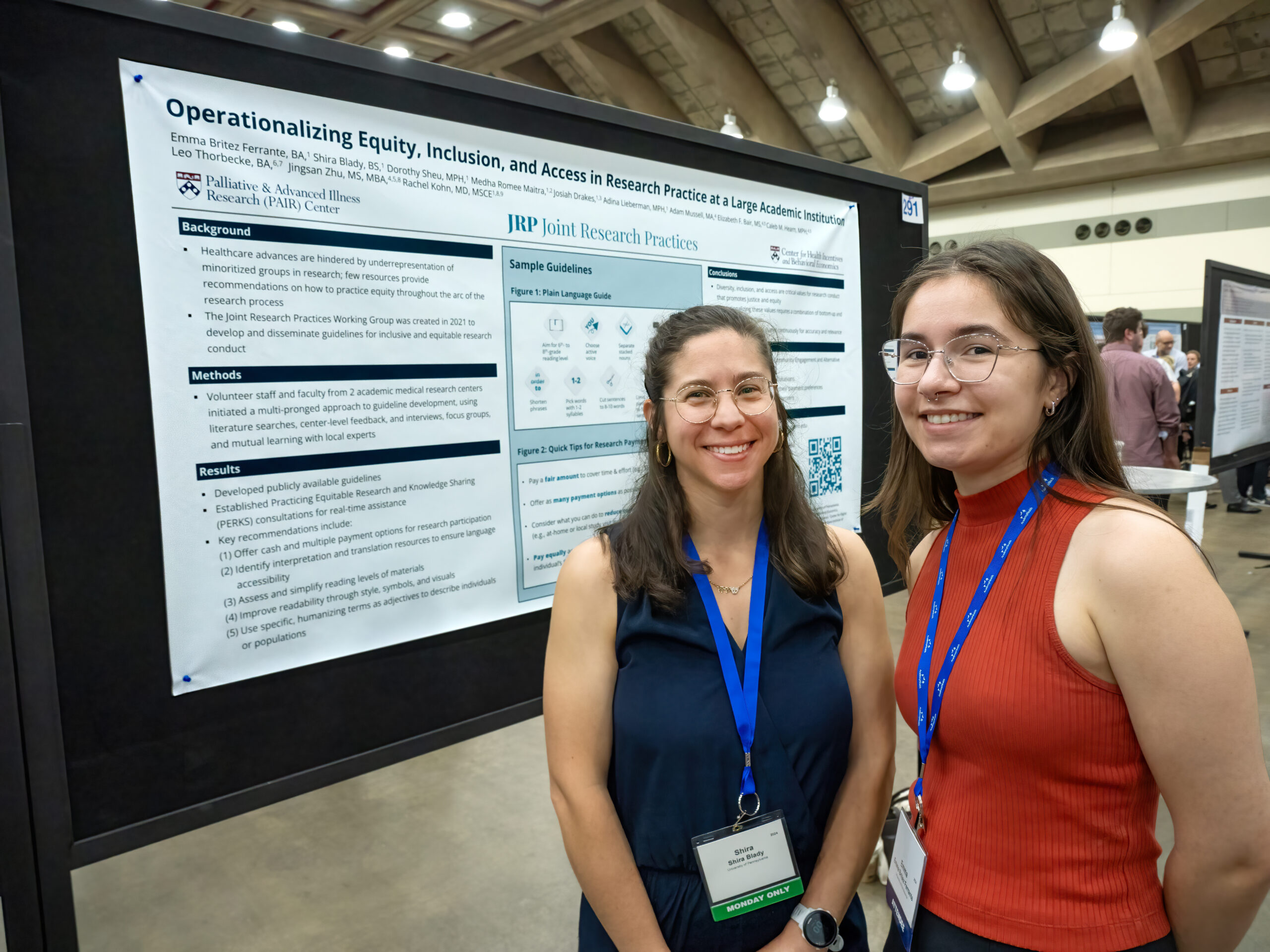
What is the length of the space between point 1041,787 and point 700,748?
1.57 ft

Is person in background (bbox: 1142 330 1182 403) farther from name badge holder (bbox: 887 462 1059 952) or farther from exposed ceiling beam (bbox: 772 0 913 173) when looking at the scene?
name badge holder (bbox: 887 462 1059 952)

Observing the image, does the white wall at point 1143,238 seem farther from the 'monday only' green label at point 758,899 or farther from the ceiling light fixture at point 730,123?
the 'monday only' green label at point 758,899

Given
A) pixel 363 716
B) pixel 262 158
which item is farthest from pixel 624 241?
pixel 363 716

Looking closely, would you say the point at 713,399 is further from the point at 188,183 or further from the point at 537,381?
the point at 188,183

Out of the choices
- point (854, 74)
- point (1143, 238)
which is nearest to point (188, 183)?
point (854, 74)

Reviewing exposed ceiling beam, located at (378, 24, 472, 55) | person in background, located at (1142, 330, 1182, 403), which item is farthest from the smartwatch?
exposed ceiling beam, located at (378, 24, 472, 55)

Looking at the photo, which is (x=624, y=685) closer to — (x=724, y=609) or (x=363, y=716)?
(x=724, y=609)

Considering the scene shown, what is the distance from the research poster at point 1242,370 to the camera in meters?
3.72

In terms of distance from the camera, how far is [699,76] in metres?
9.44

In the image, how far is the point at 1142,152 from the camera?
903cm

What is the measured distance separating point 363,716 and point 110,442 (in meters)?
0.63

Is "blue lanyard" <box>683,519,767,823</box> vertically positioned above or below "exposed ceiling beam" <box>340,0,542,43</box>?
below

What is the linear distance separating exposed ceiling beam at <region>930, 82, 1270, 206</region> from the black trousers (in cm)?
1020

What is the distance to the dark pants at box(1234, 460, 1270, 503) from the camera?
17.6 ft
